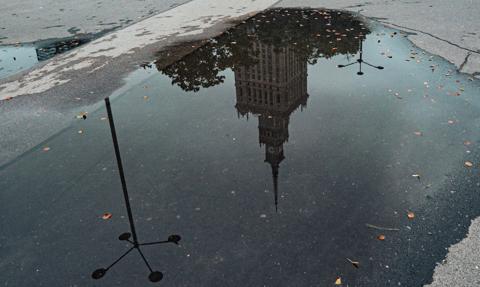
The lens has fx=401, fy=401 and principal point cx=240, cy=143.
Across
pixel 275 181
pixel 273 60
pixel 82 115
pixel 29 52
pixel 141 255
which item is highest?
pixel 29 52

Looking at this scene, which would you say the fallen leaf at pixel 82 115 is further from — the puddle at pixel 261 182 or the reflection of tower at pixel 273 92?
the reflection of tower at pixel 273 92

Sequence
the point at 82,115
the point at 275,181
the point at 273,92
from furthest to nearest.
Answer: the point at 273,92, the point at 82,115, the point at 275,181

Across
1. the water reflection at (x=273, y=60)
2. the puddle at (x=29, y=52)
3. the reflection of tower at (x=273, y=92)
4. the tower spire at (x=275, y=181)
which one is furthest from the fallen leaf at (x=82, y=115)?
the tower spire at (x=275, y=181)

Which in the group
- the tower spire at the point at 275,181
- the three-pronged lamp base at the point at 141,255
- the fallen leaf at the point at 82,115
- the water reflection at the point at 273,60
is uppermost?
the water reflection at the point at 273,60

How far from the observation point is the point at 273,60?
10.6 meters

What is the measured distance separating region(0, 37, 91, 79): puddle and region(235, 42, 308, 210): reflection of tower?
6.12m

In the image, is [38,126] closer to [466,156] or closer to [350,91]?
[350,91]

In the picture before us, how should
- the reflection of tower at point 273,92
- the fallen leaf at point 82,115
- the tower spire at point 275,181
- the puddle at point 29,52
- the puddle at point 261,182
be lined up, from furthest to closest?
1. the puddle at point 29,52
2. the fallen leaf at point 82,115
3. the reflection of tower at point 273,92
4. the tower spire at point 275,181
5. the puddle at point 261,182

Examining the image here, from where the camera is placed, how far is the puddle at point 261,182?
185 inches

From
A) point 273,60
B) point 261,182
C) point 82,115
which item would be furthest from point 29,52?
point 261,182

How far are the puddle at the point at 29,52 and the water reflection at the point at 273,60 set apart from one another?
404 cm

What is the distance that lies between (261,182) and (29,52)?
10336mm

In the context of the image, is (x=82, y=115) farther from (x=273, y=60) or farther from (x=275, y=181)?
(x=273, y=60)

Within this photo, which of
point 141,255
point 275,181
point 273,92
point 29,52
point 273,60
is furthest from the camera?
point 29,52
